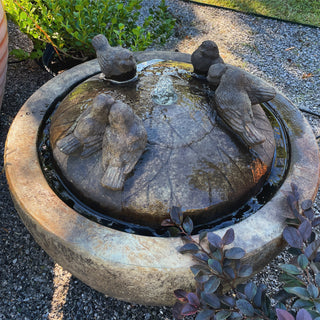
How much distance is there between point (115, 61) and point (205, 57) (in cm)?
58

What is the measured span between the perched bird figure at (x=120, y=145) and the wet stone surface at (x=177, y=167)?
0.06 m

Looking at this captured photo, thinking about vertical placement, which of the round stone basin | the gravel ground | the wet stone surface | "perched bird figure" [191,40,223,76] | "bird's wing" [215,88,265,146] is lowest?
the gravel ground

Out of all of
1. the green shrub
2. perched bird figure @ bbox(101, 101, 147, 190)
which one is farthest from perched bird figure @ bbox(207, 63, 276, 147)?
the green shrub

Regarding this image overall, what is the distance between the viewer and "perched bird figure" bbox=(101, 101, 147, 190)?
1.52m

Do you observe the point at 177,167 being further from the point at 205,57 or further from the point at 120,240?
the point at 205,57

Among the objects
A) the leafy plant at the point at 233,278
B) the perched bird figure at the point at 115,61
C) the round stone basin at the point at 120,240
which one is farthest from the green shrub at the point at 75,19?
the leafy plant at the point at 233,278

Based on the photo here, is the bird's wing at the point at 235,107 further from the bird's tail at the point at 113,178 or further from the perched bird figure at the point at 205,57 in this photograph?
the bird's tail at the point at 113,178

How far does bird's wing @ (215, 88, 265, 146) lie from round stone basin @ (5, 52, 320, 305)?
13.6 inches

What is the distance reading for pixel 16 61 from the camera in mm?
3996

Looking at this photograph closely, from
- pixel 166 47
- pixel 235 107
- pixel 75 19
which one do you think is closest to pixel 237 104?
pixel 235 107

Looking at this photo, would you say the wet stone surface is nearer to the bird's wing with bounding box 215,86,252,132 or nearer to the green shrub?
the bird's wing with bounding box 215,86,252,132

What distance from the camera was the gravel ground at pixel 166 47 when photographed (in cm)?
208

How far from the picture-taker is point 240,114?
67.6 inches

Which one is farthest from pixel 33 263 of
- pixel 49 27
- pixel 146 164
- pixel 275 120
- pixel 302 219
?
pixel 49 27
